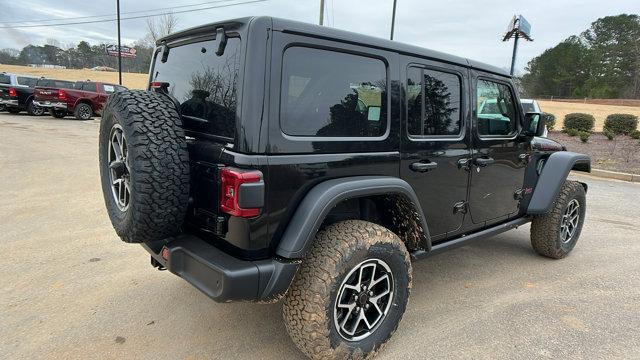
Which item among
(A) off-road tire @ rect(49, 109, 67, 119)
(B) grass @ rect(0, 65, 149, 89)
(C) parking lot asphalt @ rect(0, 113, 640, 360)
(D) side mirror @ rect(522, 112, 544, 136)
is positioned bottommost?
(C) parking lot asphalt @ rect(0, 113, 640, 360)

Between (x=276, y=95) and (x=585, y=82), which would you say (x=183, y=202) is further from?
(x=585, y=82)

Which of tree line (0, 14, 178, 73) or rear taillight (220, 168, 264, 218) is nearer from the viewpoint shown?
rear taillight (220, 168, 264, 218)

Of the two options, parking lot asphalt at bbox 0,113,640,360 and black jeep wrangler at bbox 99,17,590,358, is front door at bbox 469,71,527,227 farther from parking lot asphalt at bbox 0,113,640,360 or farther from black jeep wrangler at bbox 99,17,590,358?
parking lot asphalt at bbox 0,113,640,360

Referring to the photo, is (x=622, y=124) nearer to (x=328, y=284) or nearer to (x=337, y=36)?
(x=337, y=36)

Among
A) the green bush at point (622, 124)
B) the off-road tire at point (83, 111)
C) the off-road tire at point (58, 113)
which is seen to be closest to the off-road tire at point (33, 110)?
the off-road tire at point (58, 113)

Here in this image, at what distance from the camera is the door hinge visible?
128 inches

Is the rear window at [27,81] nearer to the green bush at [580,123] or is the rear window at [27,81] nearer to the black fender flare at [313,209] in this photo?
the black fender flare at [313,209]

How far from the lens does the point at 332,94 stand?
2457mm

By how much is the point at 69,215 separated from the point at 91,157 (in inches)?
186

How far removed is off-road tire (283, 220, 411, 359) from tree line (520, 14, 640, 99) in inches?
3350

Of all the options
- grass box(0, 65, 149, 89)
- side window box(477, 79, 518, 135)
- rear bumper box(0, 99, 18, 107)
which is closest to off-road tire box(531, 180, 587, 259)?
side window box(477, 79, 518, 135)

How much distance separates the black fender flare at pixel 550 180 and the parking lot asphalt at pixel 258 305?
2.09 ft

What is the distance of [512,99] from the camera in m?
3.84

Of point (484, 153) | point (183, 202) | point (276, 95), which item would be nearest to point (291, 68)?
point (276, 95)
